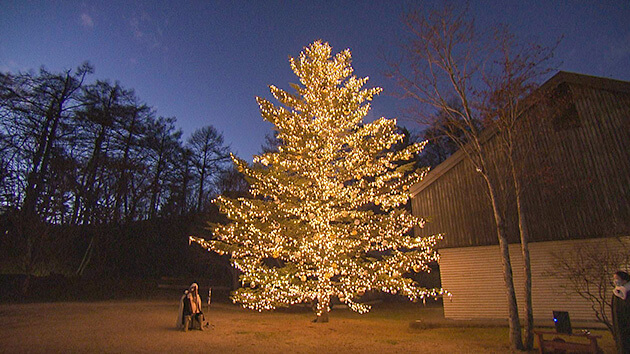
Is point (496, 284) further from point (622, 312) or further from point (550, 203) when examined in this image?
point (622, 312)

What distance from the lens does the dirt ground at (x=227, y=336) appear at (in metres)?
7.24

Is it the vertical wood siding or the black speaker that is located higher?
the vertical wood siding

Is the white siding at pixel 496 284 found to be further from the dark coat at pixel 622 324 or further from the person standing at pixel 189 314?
the person standing at pixel 189 314

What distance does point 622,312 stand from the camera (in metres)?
5.09

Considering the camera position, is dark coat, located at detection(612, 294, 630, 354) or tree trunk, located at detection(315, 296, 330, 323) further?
tree trunk, located at detection(315, 296, 330, 323)

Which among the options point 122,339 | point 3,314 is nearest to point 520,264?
point 122,339

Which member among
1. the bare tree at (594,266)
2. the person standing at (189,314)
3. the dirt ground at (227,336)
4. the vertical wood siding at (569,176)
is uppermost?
the vertical wood siding at (569,176)

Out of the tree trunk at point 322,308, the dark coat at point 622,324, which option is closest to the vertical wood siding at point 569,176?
the dark coat at point 622,324

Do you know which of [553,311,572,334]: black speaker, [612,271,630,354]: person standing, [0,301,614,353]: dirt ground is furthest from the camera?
[553,311,572,334]: black speaker

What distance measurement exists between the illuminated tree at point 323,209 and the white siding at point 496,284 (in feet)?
5.33

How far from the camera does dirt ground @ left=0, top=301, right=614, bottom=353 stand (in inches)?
285

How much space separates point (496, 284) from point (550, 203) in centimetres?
323

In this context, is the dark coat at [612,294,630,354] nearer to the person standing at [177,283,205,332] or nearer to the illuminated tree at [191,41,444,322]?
the illuminated tree at [191,41,444,322]

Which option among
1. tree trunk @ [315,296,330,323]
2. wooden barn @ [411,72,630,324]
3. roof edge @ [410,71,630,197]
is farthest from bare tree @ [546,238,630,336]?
tree trunk @ [315,296,330,323]
